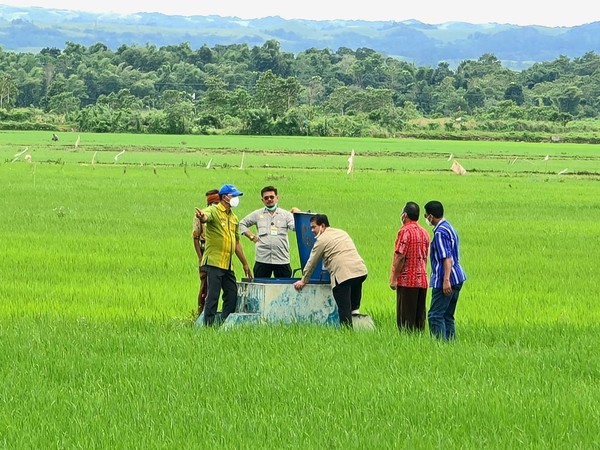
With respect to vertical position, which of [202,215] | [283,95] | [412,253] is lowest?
[283,95]

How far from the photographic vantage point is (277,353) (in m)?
9.11

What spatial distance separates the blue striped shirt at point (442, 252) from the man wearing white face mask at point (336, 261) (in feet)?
2.12

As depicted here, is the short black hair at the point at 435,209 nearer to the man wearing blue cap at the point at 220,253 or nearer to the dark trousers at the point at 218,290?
the man wearing blue cap at the point at 220,253

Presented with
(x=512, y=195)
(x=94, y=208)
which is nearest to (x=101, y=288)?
(x=94, y=208)

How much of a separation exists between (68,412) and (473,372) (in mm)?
3193

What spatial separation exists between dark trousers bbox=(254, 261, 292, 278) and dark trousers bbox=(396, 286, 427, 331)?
5.43 feet

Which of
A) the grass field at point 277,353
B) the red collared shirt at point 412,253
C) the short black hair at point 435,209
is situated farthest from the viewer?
the red collared shirt at point 412,253

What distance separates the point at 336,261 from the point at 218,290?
1224mm

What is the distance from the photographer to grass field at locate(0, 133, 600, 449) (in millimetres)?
6945

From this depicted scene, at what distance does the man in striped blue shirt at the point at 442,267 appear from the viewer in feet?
31.5

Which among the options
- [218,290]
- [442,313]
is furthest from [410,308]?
[218,290]

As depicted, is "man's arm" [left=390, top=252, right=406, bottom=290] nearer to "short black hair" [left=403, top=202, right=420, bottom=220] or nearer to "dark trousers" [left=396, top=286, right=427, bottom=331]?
"dark trousers" [left=396, top=286, right=427, bottom=331]

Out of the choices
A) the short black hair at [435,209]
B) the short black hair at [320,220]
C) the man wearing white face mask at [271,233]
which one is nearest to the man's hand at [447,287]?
the short black hair at [435,209]

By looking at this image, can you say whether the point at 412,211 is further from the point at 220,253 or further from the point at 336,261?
the point at 220,253
